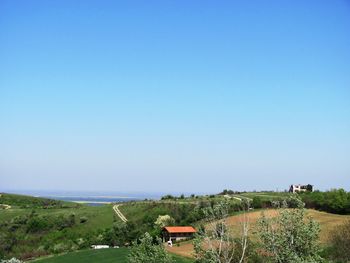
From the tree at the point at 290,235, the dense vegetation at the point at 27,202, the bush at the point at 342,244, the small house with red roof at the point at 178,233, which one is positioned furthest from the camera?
the dense vegetation at the point at 27,202

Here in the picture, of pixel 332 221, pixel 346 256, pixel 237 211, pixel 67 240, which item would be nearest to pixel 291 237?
pixel 346 256

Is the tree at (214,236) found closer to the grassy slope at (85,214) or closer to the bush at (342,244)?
the bush at (342,244)

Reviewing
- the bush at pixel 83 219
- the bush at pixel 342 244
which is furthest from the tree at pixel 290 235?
the bush at pixel 83 219

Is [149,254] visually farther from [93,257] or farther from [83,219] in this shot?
[83,219]

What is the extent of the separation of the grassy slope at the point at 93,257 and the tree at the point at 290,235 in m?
45.4

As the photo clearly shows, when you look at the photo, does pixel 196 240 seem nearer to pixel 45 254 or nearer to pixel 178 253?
pixel 178 253

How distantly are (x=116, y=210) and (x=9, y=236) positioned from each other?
2957cm

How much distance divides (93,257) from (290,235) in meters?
56.7

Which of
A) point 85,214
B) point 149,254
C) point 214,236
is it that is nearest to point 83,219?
point 85,214

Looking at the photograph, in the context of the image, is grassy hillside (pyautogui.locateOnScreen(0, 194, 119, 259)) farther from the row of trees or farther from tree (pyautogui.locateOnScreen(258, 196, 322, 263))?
tree (pyautogui.locateOnScreen(258, 196, 322, 263))

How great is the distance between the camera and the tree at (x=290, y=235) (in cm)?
3406

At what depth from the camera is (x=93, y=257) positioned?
8512cm

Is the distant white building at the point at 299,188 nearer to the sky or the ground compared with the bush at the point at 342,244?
nearer to the sky

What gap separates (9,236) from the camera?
372ft
